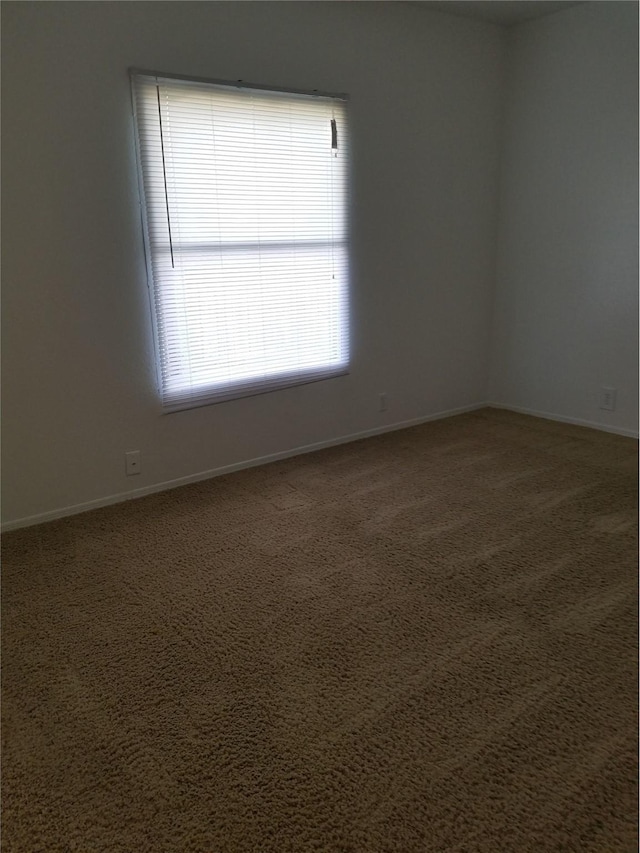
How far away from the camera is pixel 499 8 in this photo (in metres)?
4.10

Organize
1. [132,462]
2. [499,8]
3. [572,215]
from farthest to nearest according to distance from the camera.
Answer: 1. [572,215]
2. [499,8]
3. [132,462]

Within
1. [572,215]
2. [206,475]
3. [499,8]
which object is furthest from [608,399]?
[206,475]

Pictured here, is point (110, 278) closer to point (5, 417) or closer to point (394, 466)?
point (5, 417)

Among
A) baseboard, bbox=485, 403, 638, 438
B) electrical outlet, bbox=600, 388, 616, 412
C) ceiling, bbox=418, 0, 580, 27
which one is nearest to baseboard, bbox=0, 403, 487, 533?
baseboard, bbox=485, 403, 638, 438

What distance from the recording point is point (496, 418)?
489cm

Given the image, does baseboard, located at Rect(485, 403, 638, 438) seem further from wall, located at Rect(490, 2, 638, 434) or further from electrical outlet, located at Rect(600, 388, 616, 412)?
electrical outlet, located at Rect(600, 388, 616, 412)

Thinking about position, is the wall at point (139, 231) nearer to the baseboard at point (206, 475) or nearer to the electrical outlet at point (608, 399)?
the baseboard at point (206, 475)

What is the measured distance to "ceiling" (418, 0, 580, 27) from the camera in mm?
3967

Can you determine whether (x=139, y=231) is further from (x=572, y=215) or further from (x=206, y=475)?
(x=572, y=215)


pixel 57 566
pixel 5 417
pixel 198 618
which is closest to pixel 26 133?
pixel 5 417

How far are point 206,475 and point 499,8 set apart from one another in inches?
143

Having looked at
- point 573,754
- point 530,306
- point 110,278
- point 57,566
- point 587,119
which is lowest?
point 573,754

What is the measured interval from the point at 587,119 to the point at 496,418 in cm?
219

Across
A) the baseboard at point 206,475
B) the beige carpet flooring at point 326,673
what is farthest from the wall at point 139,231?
the beige carpet flooring at point 326,673
